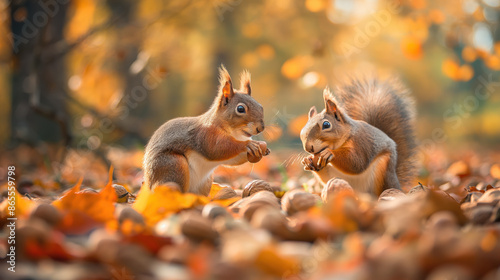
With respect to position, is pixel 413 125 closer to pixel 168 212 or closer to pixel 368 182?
pixel 368 182

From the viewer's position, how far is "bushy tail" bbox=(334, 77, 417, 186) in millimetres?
1863

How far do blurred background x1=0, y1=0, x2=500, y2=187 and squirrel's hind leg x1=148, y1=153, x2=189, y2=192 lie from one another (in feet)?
1.11

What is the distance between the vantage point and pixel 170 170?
1.47 metres

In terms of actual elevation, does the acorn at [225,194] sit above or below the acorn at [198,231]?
above

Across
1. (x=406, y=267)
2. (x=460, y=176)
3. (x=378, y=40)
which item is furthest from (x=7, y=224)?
(x=378, y=40)

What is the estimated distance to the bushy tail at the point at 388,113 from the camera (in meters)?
1.86

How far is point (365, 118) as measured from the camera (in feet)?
6.10

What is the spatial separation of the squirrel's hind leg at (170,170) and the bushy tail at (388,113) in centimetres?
72

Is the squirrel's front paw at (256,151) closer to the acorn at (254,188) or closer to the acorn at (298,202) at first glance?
the acorn at (254,188)

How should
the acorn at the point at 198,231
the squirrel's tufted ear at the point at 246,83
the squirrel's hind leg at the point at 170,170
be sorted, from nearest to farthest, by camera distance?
the acorn at the point at 198,231 < the squirrel's hind leg at the point at 170,170 < the squirrel's tufted ear at the point at 246,83

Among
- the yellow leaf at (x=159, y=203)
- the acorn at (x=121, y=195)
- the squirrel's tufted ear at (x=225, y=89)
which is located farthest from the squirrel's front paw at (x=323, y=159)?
the acorn at (x=121, y=195)

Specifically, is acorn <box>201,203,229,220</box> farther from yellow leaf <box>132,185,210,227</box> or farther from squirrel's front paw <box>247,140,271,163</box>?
squirrel's front paw <box>247,140,271,163</box>

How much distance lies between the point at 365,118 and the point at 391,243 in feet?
3.71

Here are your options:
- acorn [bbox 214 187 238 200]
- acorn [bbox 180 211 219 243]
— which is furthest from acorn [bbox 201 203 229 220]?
acorn [bbox 214 187 238 200]
